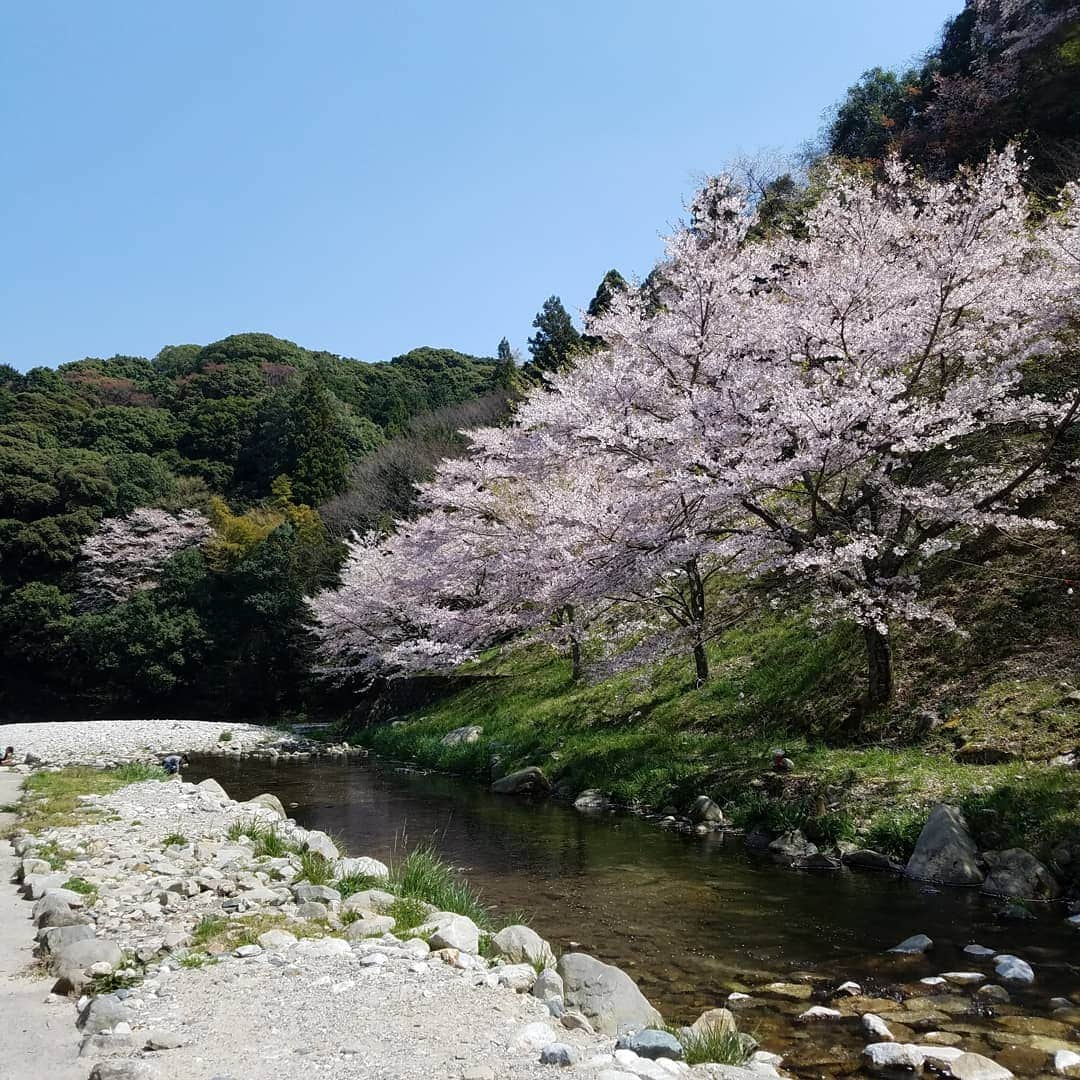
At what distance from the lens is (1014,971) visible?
563cm

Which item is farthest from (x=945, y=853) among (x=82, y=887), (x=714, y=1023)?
(x=82, y=887)

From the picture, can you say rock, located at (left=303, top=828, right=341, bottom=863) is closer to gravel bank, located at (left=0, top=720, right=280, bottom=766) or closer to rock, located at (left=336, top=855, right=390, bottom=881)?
rock, located at (left=336, top=855, right=390, bottom=881)

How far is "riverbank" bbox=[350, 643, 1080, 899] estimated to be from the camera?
837cm

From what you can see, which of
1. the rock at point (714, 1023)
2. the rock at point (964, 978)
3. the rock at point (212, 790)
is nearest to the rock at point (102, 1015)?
the rock at point (714, 1023)

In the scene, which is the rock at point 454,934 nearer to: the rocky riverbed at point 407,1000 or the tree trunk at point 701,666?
the rocky riverbed at point 407,1000

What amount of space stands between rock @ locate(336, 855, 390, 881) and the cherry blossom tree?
36.4 meters

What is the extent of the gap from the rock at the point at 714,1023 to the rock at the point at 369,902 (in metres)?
2.62

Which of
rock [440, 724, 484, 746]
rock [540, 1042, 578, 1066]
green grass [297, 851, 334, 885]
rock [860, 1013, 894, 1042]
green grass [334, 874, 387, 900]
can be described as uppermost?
rock [540, 1042, 578, 1066]

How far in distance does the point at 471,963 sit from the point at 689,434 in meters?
7.35

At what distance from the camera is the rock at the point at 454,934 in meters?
5.52

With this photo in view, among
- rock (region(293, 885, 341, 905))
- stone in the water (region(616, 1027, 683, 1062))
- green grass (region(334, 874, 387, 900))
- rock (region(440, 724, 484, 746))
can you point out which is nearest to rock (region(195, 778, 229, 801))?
rock (region(440, 724, 484, 746))

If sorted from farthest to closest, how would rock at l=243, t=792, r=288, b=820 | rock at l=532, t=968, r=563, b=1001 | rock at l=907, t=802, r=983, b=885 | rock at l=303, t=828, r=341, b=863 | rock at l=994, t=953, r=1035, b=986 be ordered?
1. rock at l=243, t=792, r=288, b=820
2. rock at l=303, t=828, r=341, b=863
3. rock at l=907, t=802, r=983, b=885
4. rock at l=994, t=953, r=1035, b=986
5. rock at l=532, t=968, r=563, b=1001

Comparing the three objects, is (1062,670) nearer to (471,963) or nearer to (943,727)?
(943,727)

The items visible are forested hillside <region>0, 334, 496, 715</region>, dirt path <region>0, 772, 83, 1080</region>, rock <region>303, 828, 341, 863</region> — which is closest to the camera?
dirt path <region>0, 772, 83, 1080</region>
